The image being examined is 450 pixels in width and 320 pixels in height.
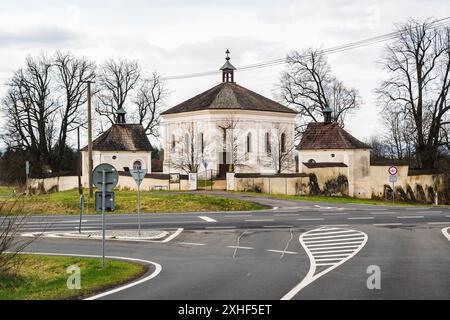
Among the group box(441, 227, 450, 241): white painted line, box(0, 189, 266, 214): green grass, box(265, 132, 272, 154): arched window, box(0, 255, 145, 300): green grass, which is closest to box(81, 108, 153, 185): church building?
box(265, 132, 272, 154): arched window

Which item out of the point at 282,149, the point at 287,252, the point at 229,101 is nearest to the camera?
the point at 287,252

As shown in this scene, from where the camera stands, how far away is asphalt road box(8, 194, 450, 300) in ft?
44.5

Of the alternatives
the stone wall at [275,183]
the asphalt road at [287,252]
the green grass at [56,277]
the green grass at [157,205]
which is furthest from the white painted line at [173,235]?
the stone wall at [275,183]

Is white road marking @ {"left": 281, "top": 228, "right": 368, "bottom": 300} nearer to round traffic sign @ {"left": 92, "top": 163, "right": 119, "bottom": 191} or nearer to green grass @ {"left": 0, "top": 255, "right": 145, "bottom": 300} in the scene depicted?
green grass @ {"left": 0, "top": 255, "right": 145, "bottom": 300}

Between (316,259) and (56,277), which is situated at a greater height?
(316,259)

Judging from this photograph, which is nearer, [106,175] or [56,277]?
[56,277]

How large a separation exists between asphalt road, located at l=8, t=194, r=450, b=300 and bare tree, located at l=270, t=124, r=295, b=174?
32.2 metres

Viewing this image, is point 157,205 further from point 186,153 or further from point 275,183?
point 186,153

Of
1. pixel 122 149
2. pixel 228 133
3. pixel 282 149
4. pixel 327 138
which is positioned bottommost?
pixel 282 149

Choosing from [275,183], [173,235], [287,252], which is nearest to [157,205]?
[275,183]

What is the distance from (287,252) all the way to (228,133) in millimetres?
48198

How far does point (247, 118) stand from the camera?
69750 mm

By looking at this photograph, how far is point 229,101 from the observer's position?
230ft
